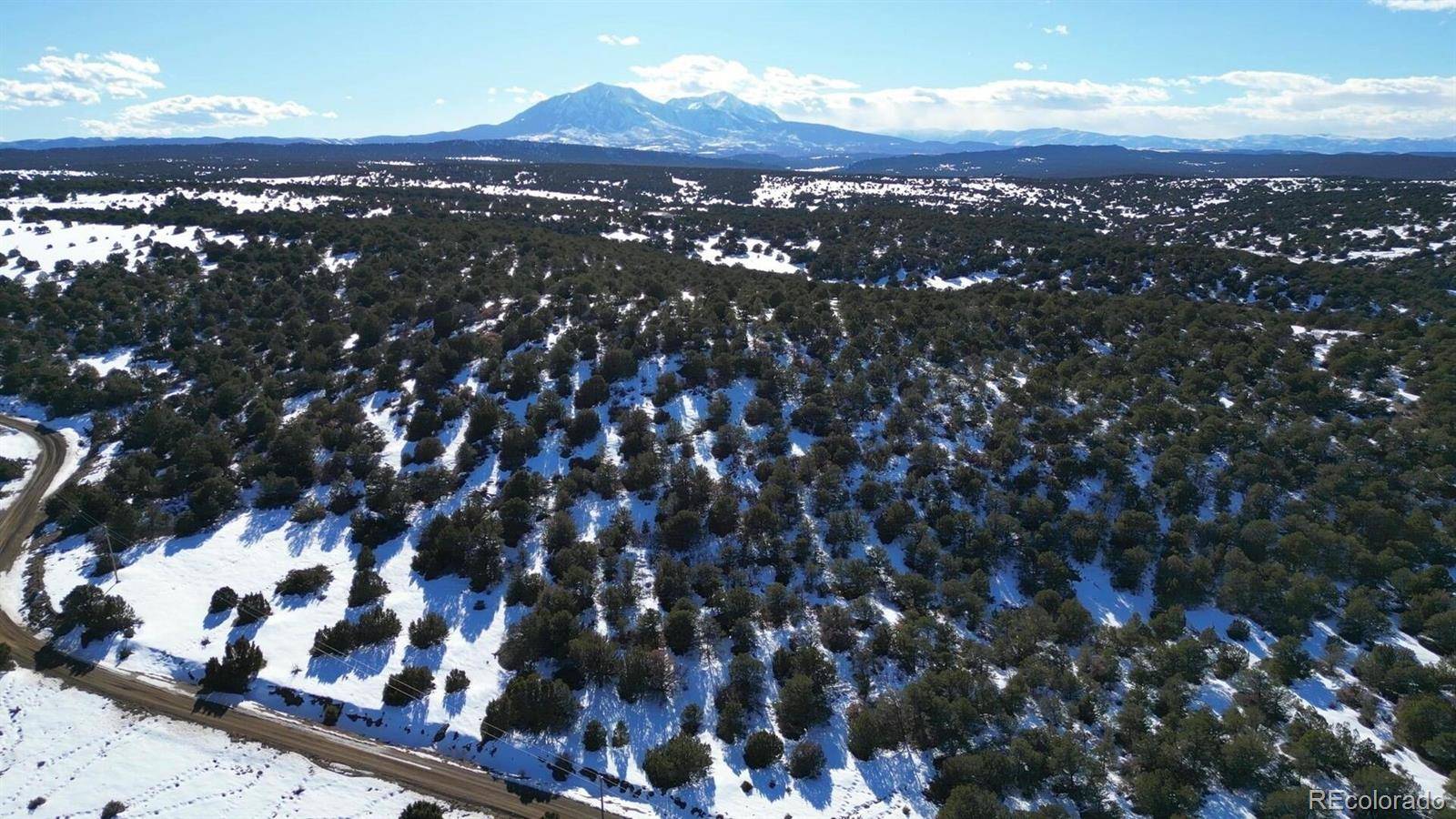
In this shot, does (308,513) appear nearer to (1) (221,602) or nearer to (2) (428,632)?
(1) (221,602)

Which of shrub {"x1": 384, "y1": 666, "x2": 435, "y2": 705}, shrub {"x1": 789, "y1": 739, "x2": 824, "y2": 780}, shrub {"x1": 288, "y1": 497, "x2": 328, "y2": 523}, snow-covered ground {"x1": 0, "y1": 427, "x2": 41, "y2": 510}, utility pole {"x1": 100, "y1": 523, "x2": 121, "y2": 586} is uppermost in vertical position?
snow-covered ground {"x1": 0, "y1": 427, "x2": 41, "y2": 510}

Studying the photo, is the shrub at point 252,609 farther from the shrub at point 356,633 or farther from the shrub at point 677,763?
the shrub at point 677,763

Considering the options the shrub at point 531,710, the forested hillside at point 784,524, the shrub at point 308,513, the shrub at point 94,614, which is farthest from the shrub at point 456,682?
the shrub at point 94,614

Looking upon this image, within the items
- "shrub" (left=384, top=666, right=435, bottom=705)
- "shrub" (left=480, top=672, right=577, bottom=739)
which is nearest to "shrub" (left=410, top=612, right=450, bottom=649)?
"shrub" (left=384, top=666, right=435, bottom=705)

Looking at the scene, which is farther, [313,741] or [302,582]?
[302,582]

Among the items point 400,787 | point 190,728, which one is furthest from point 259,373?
point 400,787

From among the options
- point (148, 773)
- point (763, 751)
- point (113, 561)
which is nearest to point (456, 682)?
point (148, 773)

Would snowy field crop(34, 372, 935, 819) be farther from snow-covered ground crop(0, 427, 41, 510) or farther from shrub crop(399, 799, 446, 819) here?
snow-covered ground crop(0, 427, 41, 510)
